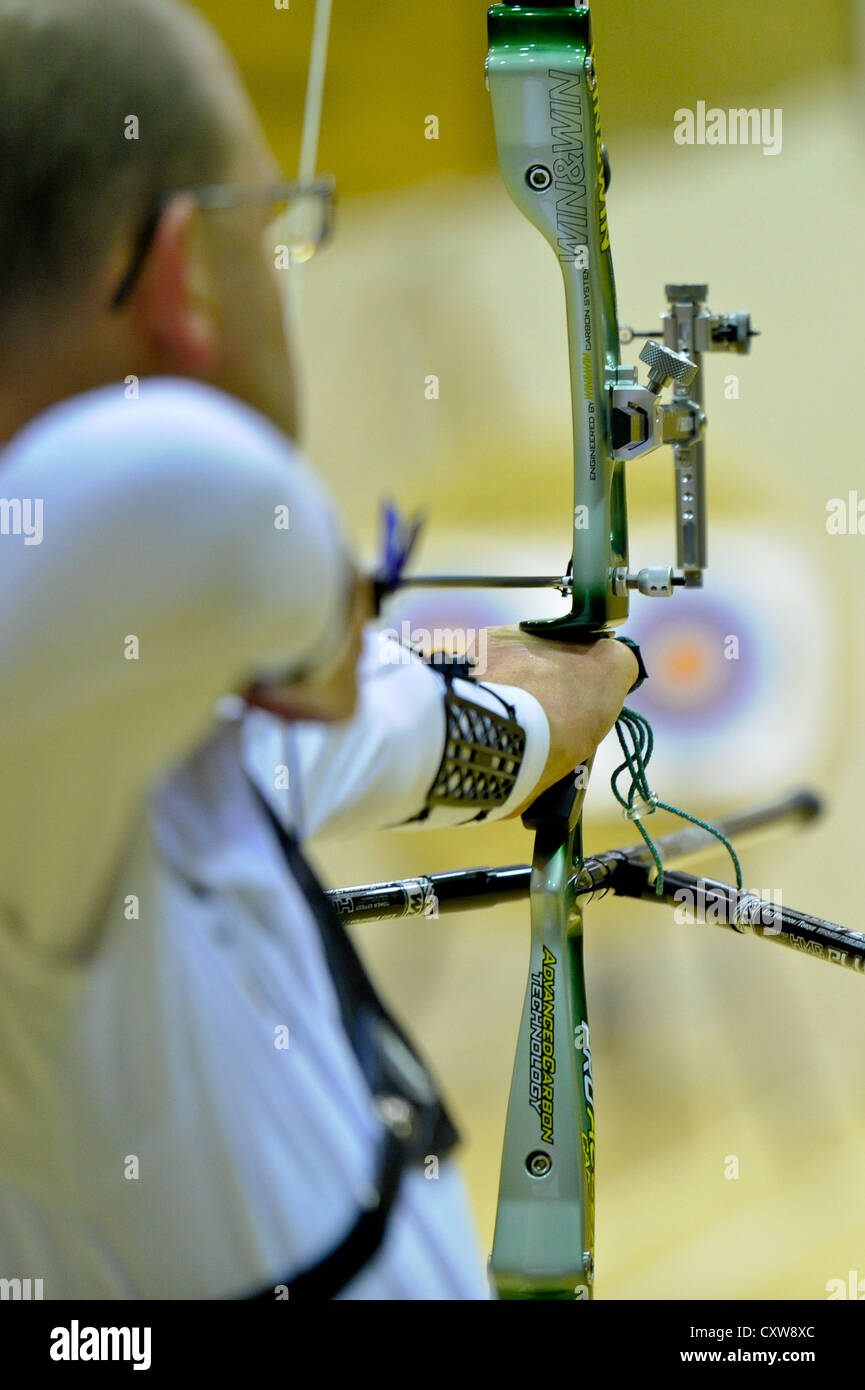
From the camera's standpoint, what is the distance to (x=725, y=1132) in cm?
196

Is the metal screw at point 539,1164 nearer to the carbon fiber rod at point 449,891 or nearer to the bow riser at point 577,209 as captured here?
the carbon fiber rod at point 449,891

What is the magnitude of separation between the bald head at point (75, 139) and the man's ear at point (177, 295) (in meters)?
0.01

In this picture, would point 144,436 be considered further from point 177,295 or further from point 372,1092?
point 372,1092

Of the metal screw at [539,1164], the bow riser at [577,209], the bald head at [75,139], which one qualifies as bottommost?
the metal screw at [539,1164]

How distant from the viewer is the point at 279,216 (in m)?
0.51

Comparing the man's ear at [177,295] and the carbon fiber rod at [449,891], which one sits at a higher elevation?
the man's ear at [177,295]

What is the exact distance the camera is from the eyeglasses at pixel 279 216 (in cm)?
41

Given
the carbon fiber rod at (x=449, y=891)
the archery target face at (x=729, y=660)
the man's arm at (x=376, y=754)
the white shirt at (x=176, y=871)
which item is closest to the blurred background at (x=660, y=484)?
the archery target face at (x=729, y=660)

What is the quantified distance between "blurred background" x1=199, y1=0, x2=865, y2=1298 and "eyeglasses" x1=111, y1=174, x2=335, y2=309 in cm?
143

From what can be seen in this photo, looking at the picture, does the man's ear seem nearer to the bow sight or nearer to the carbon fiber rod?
the bow sight

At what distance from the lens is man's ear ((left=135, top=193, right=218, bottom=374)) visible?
408 millimetres

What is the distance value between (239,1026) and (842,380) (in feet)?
5.77

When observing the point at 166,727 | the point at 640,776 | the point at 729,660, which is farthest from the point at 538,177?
the point at 729,660

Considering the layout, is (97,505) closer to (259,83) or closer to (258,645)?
(258,645)
